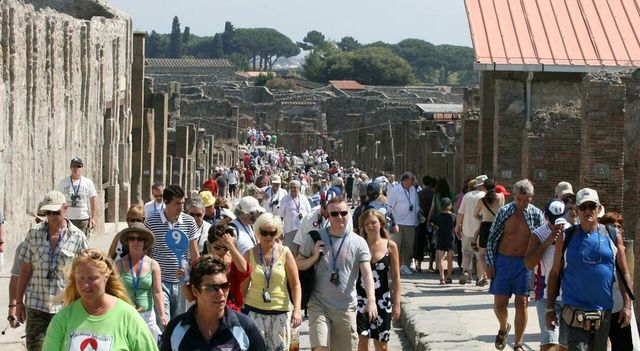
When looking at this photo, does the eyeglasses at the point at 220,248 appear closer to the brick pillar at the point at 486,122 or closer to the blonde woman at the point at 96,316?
the blonde woman at the point at 96,316

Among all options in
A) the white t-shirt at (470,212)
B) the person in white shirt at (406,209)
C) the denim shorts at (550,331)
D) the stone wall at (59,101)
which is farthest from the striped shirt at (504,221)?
the stone wall at (59,101)

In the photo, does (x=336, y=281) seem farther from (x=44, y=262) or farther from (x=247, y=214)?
(x=44, y=262)

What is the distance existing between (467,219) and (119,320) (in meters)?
9.37

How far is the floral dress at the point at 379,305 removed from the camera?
977 centimetres

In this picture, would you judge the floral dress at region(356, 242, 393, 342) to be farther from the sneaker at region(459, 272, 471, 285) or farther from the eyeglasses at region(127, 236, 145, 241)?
the sneaker at region(459, 272, 471, 285)

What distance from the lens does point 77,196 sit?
1348 centimetres

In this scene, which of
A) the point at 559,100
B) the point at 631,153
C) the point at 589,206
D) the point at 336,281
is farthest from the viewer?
the point at 559,100

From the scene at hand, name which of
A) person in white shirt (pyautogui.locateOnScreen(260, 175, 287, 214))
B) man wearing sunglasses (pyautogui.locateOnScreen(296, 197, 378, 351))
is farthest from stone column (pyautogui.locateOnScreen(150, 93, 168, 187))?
man wearing sunglasses (pyautogui.locateOnScreen(296, 197, 378, 351))

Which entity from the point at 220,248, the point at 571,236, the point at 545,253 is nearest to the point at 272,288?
the point at 220,248

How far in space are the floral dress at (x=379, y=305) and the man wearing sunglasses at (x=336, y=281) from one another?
0.21m

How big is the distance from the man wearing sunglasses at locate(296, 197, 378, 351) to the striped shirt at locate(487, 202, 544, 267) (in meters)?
1.67

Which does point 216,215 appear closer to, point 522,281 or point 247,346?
point 522,281

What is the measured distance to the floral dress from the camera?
977cm

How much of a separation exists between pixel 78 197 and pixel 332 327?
4660 mm
